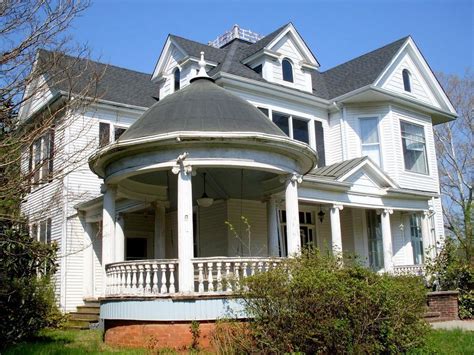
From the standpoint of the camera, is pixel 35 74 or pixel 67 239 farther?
pixel 67 239

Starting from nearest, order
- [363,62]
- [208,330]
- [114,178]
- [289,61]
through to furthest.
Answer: [208,330] → [114,178] → [289,61] → [363,62]

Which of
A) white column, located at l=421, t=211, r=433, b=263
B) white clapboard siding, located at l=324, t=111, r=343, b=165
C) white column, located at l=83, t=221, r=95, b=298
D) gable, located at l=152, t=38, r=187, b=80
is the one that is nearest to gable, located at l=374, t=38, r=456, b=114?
white clapboard siding, located at l=324, t=111, r=343, b=165

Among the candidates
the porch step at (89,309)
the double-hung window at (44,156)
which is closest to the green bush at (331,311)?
the double-hung window at (44,156)

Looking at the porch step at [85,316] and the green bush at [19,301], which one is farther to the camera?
the porch step at [85,316]

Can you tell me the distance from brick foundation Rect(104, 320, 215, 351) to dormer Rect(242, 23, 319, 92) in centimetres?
1222

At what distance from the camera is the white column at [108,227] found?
39.4ft

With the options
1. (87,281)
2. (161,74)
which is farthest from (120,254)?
(161,74)

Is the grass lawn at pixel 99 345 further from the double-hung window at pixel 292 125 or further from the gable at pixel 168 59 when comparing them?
the gable at pixel 168 59

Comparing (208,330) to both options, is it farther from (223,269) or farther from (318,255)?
(318,255)

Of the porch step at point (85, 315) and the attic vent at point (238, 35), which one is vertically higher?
the attic vent at point (238, 35)

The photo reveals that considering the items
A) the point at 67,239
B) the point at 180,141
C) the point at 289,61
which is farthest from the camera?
the point at 289,61

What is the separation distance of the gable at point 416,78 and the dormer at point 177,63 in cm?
744

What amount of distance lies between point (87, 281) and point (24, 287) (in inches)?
232

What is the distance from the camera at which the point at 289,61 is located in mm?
21328
